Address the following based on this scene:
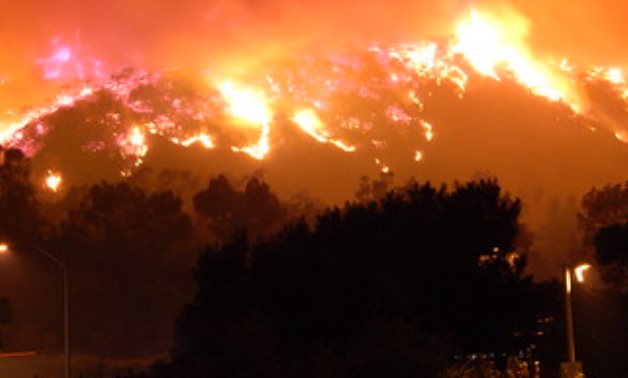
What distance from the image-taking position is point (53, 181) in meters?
117

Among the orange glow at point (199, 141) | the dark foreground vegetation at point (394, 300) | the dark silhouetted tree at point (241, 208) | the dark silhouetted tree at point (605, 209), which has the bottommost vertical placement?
the dark foreground vegetation at point (394, 300)

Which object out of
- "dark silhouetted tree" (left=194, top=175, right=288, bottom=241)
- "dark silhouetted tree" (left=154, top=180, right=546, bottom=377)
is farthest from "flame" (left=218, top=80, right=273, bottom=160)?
"dark silhouetted tree" (left=154, top=180, right=546, bottom=377)

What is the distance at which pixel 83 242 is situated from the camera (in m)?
80.6

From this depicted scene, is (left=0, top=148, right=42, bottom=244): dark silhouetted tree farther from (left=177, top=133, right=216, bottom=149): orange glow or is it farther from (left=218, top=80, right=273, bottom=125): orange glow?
(left=218, top=80, right=273, bottom=125): orange glow

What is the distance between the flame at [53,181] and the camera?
4476 inches

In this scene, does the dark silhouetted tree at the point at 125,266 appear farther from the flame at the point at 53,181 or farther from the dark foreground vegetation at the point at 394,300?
the flame at the point at 53,181

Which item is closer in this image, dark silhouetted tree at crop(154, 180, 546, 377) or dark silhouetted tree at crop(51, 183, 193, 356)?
dark silhouetted tree at crop(154, 180, 546, 377)

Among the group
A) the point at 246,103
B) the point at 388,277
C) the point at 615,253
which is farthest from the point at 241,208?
the point at 246,103

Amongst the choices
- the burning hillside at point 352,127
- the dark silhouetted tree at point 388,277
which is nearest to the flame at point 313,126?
the burning hillside at point 352,127

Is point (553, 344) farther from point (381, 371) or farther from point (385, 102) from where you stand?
point (385, 102)

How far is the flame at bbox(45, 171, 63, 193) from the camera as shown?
373ft

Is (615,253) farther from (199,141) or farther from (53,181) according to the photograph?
(199,141)

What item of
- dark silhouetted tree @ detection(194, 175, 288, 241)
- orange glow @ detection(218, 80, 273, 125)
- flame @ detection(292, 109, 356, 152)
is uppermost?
orange glow @ detection(218, 80, 273, 125)

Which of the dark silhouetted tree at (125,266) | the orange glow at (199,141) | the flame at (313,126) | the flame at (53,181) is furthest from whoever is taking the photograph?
the flame at (313,126)
